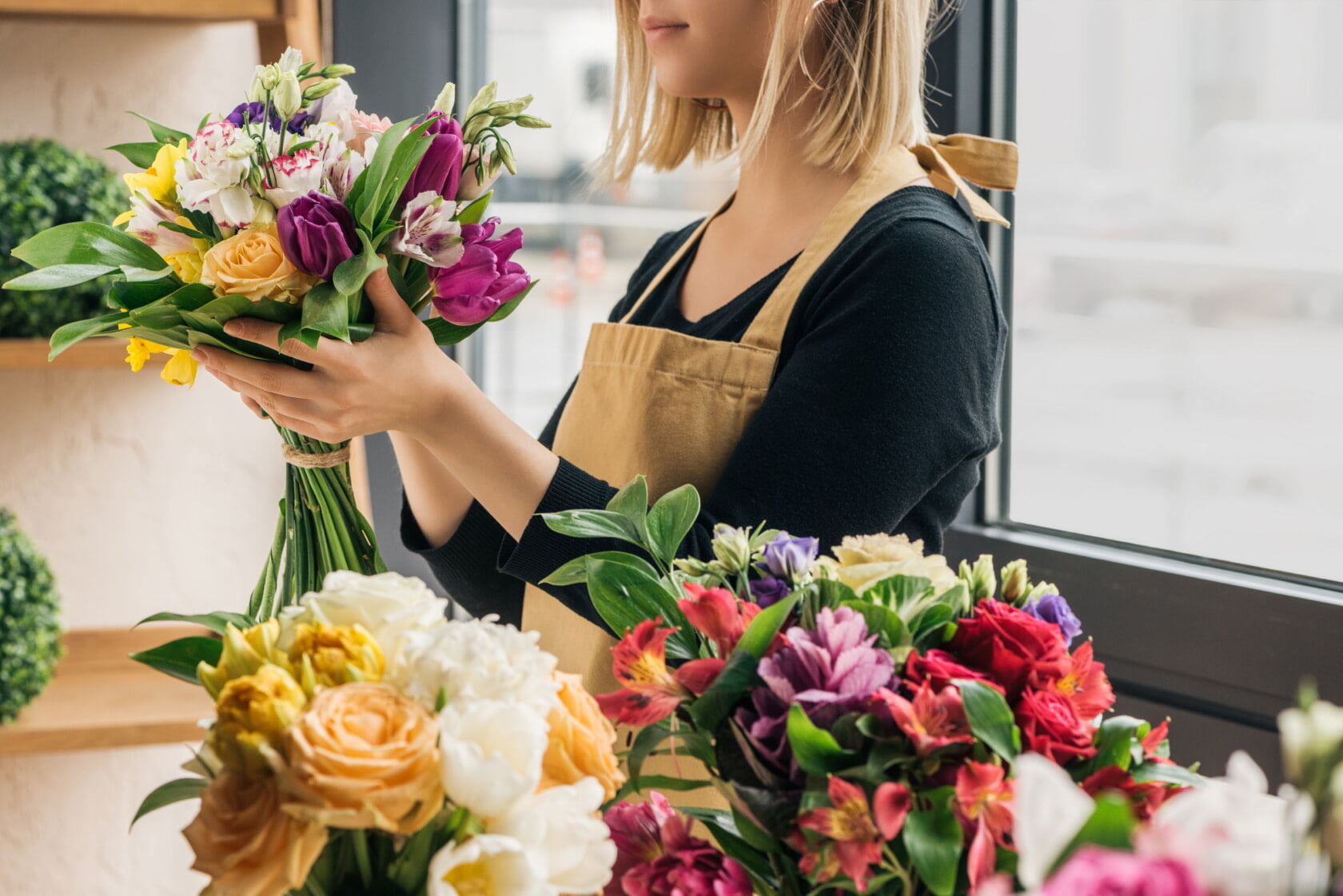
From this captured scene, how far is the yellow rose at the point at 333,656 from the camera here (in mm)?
360

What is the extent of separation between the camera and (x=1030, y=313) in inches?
47.8

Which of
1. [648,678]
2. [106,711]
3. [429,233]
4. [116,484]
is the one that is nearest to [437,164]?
[429,233]

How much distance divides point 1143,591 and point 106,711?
108cm

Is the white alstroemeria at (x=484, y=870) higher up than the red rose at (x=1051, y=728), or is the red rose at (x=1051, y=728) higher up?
the red rose at (x=1051, y=728)

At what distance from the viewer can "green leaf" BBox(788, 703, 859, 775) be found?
370mm

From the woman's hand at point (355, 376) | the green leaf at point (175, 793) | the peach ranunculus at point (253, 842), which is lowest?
the green leaf at point (175, 793)

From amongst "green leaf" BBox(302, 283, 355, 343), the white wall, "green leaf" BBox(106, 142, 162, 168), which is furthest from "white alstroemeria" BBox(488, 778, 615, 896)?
the white wall

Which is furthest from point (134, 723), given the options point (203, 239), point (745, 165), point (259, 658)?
point (259, 658)

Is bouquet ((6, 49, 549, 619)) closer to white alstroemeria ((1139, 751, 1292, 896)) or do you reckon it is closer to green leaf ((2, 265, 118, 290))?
green leaf ((2, 265, 118, 290))

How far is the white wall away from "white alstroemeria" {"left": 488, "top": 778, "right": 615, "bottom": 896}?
1.29 meters

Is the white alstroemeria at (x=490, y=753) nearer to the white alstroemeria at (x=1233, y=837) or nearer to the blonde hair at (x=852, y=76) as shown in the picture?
the white alstroemeria at (x=1233, y=837)

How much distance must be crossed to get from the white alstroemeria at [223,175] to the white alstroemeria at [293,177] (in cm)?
1

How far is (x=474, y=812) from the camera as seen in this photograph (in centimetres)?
35

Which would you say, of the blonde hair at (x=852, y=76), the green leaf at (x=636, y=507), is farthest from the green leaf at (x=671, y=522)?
the blonde hair at (x=852, y=76)
